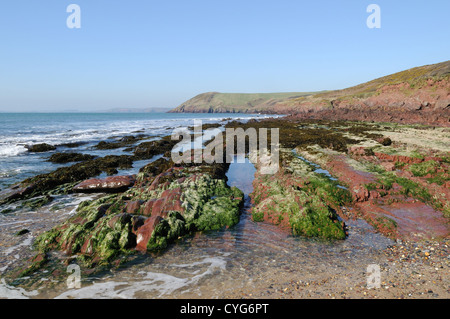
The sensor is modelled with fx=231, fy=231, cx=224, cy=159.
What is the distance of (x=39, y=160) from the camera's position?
25047 millimetres

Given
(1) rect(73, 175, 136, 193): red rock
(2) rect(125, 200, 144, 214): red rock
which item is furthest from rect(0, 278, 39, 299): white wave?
(1) rect(73, 175, 136, 193): red rock

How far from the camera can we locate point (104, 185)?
1608 centimetres

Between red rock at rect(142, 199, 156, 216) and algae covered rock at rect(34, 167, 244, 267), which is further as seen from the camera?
red rock at rect(142, 199, 156, 216)

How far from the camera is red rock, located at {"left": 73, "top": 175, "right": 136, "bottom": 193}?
15.8 m

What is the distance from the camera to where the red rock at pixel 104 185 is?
15781 millimetres

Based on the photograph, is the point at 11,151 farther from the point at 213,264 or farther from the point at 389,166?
the point at 389,166

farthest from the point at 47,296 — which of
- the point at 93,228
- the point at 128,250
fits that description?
the point at 93,228

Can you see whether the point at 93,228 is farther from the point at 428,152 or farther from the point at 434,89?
the point at 434,89

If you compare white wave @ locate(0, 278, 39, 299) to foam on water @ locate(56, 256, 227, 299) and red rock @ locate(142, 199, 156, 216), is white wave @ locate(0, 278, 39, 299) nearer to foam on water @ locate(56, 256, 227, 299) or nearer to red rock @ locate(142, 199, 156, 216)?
foam on water @ locate(56, 256, 227, 299)

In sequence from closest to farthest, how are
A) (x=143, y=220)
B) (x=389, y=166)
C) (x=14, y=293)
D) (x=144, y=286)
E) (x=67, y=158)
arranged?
(x=14, y=293) → (x=144, y=286) → (x=143, y=220) → (x=389, y=166) → (x=67, y=158)

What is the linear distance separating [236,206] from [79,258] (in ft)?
23.2
